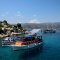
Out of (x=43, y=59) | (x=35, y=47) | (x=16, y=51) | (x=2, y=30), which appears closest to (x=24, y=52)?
(x=16, y=51)

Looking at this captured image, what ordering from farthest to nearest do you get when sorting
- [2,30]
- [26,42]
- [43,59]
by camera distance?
[2,30] < [26,42] < [43,59]

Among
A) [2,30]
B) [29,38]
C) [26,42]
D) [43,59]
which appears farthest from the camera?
[2,30]

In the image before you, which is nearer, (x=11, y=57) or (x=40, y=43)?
(x=11, y=57)

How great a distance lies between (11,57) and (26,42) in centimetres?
814

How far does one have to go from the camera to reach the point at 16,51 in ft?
136

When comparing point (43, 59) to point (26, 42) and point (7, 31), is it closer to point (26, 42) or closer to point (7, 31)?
point (26, 42)

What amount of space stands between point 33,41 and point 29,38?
1.81 metres

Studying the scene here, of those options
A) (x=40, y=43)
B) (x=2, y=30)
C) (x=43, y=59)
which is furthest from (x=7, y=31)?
(x=43, y=59)

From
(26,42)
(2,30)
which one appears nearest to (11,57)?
(26,42)

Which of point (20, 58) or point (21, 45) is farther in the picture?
point (21, 45)

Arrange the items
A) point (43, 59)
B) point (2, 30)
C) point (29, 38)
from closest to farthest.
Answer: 1. point (43, 59)
2. point (29, 38)
3. point (2, 30)

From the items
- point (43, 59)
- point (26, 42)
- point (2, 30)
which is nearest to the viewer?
point (43, 59)

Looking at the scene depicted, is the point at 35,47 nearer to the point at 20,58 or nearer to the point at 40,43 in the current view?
the point at 40,43

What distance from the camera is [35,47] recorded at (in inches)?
1748
